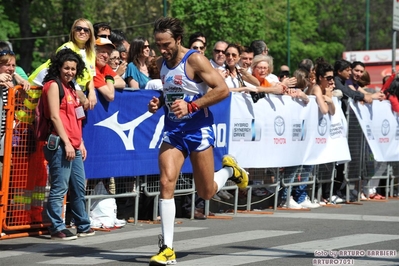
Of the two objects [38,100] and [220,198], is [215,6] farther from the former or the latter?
[38,100]

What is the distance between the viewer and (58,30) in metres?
44.5

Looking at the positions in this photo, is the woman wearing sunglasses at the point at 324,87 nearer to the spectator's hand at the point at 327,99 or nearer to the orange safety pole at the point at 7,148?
the spectator's hand at the point at 327,99

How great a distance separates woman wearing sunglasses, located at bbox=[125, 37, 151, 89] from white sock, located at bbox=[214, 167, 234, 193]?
10.1ft

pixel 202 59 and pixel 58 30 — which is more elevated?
pixel 58 30

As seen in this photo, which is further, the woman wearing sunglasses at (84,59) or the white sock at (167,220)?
the woman wearing sunglasses at (84,59)

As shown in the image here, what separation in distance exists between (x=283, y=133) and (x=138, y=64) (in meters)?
2.63

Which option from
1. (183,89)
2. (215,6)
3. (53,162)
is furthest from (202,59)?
(215,6)

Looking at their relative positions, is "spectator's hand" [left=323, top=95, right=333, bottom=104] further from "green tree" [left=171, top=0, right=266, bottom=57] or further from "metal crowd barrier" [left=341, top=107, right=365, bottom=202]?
"green tree" [left=171, top=0, right=266, bottom=57]

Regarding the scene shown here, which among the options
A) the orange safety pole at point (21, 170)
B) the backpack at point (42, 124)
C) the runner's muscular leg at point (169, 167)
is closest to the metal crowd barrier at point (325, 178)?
the orange safety pole at point (21, 170)

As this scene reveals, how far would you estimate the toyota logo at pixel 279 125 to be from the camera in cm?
1358

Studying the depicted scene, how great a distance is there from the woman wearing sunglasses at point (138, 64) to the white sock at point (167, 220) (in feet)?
13.8

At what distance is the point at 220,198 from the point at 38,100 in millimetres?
3797

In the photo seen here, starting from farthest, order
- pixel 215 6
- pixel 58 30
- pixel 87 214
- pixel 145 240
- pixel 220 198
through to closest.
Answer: pixel 58 30 < pixel 215 6 < pixel 220 198 < pixel 87 214 < pixel 145 240

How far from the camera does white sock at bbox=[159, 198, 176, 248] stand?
322 inches
